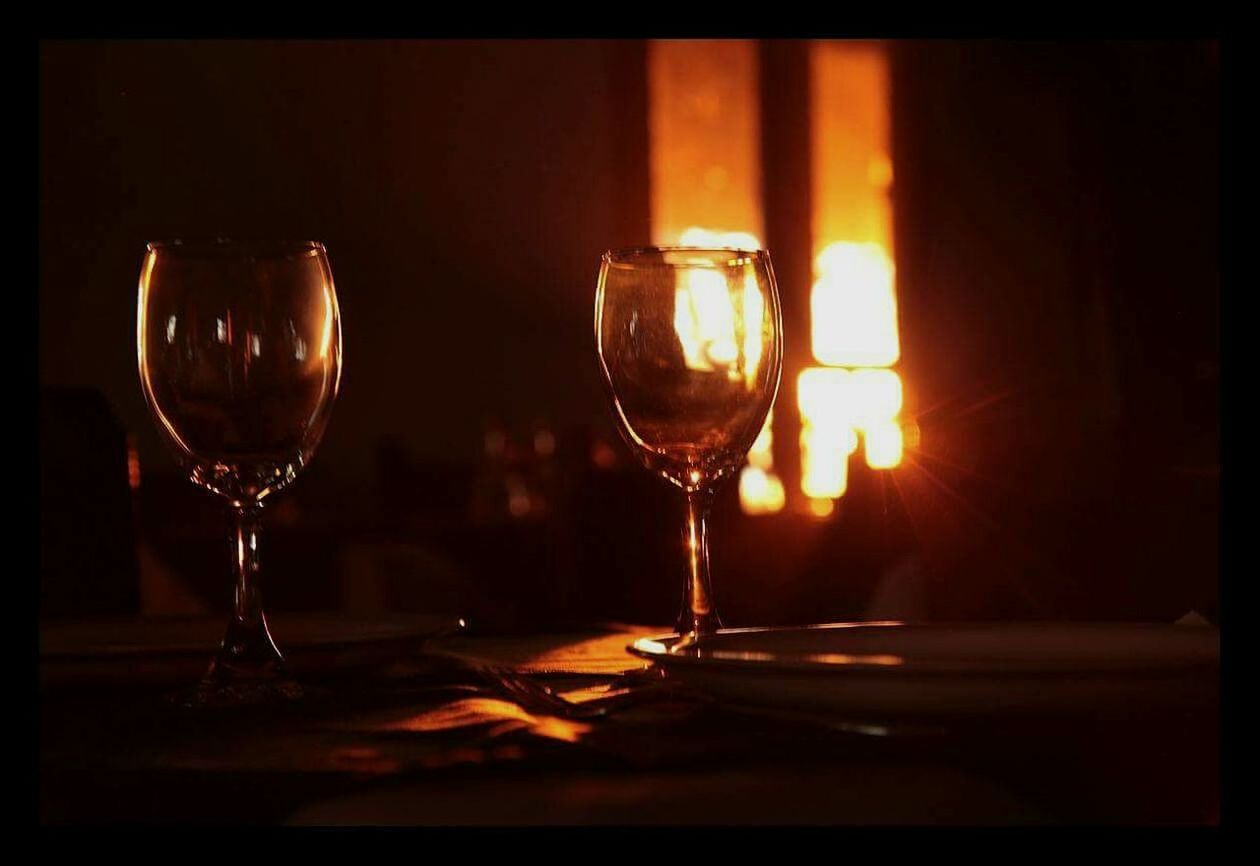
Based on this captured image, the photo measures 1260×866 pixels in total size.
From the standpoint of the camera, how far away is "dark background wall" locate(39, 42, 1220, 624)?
2.00 m

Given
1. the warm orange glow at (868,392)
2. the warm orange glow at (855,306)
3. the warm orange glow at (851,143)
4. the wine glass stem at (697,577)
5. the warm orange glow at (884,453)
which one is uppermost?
the warm orange glow at (851,143)

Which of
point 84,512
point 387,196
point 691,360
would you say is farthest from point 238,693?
point 387,196

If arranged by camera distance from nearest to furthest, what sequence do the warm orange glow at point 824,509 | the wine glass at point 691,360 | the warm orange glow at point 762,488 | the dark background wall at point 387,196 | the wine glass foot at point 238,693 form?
1. the wine glass foot at point 238,693
2. the wine glass at point 691,360
3. the warm orange glow at point 824,509
4. the warm orange glow at point 762,488
5. the dark background wall at point 387,196

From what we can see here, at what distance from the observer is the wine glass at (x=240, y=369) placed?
2.27 ft

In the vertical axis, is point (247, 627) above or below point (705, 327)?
below

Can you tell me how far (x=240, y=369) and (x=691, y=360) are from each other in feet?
0.65

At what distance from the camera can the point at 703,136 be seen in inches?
271

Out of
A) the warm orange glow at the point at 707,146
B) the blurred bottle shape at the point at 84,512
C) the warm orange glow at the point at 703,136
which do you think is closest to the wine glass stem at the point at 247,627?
the blurred bottle shape at the point at 84,512

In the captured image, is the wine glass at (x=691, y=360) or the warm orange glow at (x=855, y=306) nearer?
the wine glass at (x=691, y=360)

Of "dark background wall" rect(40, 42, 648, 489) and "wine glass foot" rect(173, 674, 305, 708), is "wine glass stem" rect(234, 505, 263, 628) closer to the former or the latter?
"wine glass foot" rect(173, 674, 305, 708)

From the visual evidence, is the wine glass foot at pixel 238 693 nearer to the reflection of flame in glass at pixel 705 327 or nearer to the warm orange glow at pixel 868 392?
the reflection of flame in glass at pixel 705 327

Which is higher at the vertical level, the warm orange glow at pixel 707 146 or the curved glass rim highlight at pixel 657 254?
the warm orange glow at pixel 707 146

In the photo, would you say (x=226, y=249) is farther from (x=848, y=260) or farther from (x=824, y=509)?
(x=848, y=260)

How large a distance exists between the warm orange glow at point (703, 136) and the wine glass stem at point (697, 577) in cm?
614
